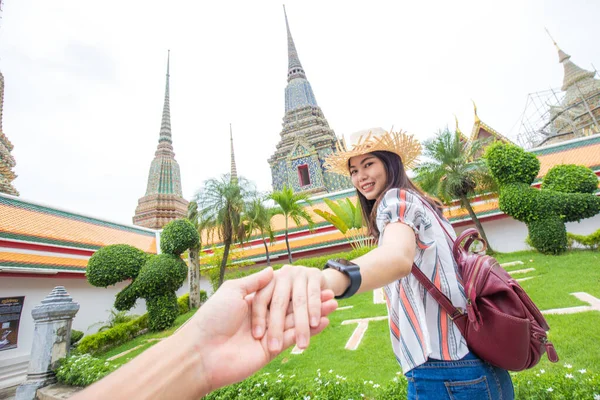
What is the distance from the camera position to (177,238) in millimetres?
8234

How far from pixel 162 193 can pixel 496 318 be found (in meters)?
22.3

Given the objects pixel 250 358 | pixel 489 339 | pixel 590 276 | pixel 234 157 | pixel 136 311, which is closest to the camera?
pixel 250 358

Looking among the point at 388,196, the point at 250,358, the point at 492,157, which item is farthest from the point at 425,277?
the point at 492,157

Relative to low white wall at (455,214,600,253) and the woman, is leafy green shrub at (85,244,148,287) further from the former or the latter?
low white wall at (455,214,600,253)

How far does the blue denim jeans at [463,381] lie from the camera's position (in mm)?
1052

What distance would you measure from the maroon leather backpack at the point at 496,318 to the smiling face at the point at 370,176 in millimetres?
533

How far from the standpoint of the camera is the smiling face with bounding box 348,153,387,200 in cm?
155

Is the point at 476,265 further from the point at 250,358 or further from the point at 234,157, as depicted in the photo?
the point at 234,157

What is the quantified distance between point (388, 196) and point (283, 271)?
24.6 inches

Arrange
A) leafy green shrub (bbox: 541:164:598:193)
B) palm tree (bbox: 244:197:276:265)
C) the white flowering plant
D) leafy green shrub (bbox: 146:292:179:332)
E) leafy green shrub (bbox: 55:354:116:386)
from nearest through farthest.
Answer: the white flowering plant, leafy green shrub (bbox: 55:354:116:386), leafy green shrub (bbox: 146:292:179:332), leafy green shrub (bbox: 541:164:598:193), palm tree (bbox: 244:197:276:265)

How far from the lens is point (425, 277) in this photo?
1.12 m

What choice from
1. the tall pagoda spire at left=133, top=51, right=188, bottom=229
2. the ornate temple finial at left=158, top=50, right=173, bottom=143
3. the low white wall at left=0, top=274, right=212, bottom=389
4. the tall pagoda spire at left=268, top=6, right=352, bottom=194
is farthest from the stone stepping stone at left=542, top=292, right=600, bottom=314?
the ornate temple finial at left=158, top=50, right=173, bottom=143

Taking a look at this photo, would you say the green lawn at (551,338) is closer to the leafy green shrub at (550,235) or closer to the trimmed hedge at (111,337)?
the trimmed hedge at (111,337)

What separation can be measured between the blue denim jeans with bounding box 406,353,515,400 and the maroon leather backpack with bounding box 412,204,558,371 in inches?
1.9
